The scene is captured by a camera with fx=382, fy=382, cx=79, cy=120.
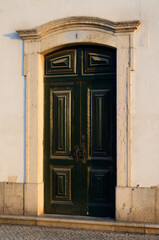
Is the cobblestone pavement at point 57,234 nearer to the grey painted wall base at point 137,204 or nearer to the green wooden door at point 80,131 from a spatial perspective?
the grey painted wall base at point 137,204

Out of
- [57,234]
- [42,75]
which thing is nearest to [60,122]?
[42,75]

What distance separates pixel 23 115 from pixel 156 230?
9.74 feet

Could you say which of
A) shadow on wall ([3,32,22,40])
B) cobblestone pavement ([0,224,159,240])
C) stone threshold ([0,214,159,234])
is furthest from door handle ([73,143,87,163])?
shadow on wall ([3,32,22,40])

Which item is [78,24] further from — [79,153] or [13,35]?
[79,153]

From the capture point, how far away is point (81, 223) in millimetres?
6273

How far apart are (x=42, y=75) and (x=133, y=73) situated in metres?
1.69

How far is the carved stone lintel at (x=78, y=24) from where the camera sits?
6.23m

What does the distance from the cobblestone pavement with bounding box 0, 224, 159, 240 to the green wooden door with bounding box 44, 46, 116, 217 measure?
554 mm

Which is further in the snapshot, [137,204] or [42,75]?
[42,75]

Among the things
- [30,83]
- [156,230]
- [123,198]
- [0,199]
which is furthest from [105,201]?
[30,83]

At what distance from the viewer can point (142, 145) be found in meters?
6.18

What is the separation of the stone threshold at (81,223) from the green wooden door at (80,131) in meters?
0.29

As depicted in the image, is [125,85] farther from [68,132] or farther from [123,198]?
[123,198]

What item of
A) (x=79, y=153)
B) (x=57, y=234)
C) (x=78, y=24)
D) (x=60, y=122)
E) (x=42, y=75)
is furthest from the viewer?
(x=42, y=75)
